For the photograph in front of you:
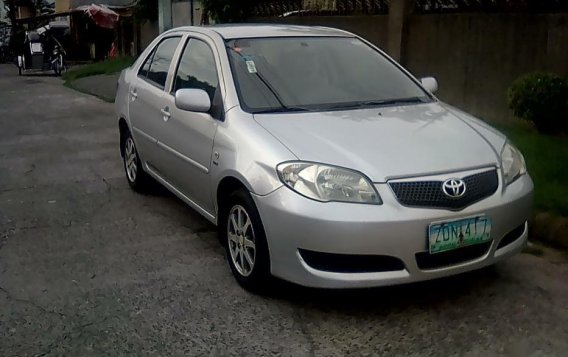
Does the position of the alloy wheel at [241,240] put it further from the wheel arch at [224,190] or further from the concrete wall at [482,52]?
the concrete wall at [482,52]

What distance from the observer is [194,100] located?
4.69 m

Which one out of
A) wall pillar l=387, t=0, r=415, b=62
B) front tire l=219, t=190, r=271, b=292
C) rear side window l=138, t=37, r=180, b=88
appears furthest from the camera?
wall pillar l=387, t=0, r=415, b=62

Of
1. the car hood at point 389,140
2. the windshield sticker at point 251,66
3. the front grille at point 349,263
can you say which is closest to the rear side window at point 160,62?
the windshield sticker at point 251,66

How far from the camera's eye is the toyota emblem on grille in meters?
3.82

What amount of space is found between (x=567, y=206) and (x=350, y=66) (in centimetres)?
187

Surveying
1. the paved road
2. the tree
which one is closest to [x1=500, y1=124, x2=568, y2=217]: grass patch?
the paved road

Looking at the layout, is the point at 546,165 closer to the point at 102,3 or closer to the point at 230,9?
the point at 230,9

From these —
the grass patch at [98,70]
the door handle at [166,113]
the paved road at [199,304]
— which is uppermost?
the door handle at [166,113]

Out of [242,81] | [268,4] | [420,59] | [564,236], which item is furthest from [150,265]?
[268,4]

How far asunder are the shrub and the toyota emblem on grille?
419 centimetres

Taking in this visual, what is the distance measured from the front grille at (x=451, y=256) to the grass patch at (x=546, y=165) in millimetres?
1481

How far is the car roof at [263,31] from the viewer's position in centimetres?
530

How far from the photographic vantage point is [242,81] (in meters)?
4.83

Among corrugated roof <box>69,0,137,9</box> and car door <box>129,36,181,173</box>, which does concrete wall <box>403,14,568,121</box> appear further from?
corrugated roof <box>69,0,137,9</box>
